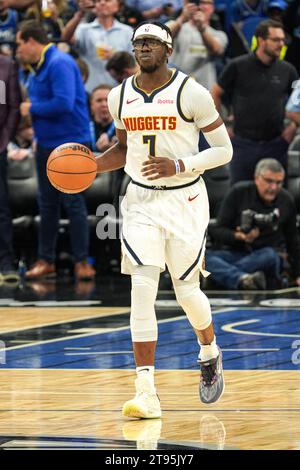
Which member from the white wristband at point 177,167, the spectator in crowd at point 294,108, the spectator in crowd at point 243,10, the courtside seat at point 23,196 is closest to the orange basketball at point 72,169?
the white wristband at point 177,167

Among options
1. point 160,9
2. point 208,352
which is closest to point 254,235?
point 160,9

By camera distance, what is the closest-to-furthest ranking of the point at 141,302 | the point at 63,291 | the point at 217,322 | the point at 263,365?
the point at 141,302 → the point at 263,365 → the point at 217,322 → the point at 63,291

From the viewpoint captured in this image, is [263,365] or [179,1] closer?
[263,365]

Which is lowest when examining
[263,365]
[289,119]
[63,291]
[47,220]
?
[263,365]

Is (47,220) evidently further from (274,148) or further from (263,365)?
(263,365)

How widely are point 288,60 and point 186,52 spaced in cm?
144

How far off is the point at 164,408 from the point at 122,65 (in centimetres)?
→ 841

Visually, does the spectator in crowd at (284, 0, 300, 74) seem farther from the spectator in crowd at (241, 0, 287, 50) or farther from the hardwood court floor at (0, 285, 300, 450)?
the hardwood court floor at (0, 285, 300, 450)

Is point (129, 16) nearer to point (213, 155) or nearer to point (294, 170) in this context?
point (294, 170)

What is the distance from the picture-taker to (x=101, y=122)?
53.7 ft

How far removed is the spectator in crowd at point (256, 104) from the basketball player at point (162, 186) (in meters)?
7.58

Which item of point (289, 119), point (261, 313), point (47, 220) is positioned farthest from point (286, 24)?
point (261, 313)

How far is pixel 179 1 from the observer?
56.3 feet

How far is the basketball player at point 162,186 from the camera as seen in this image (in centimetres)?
787
